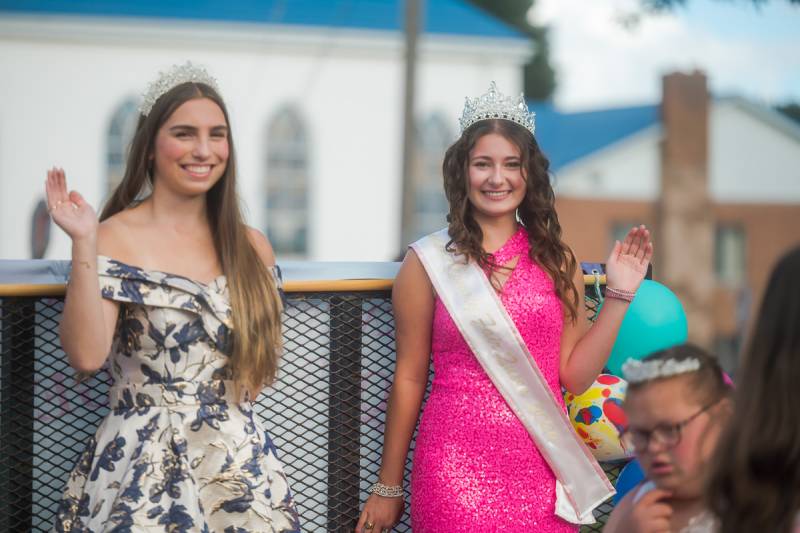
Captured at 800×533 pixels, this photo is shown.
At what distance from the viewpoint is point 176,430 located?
2787 mm

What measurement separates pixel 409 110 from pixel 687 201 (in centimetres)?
1775

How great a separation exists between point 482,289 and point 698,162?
29.5 meters

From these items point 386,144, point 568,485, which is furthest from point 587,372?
point 386,144

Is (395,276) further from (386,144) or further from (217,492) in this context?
(386,144)

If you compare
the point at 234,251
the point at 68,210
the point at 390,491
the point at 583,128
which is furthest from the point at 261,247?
the point at 583,128

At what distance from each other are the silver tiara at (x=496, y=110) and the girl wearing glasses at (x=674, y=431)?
42.9 inches

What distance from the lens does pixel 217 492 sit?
2816 mm

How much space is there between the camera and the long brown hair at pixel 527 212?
10.5 feet

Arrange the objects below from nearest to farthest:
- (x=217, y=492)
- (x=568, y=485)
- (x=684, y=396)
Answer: (x=684, y=396) → (x=217, y=492) → (x=568, y=485)

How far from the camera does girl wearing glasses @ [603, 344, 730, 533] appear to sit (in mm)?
2277

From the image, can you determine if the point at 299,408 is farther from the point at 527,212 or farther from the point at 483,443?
the point at 527,212

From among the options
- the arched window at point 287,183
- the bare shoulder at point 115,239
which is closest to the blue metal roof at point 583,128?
the arched window at point 287,183

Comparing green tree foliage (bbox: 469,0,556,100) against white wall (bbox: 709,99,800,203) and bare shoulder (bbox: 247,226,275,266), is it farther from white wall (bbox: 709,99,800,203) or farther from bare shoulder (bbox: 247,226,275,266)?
bare shoulder (bbox: 247,226,275,266)

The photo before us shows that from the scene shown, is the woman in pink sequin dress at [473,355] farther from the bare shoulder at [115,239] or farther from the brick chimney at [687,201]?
the brick chimney at [687,201]
